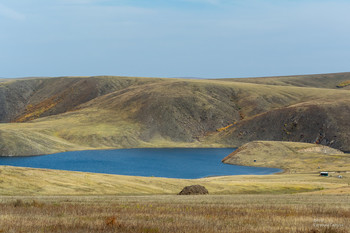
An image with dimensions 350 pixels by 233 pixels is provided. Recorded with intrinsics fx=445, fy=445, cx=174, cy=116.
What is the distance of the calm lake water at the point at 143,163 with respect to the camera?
346 feet

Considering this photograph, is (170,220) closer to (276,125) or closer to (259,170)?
(259,170)

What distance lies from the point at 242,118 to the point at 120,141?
60.2m

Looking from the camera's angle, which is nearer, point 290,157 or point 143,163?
point 143,163

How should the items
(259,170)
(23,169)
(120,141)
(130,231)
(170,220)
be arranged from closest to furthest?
(130,231) → (170,220) → (23,169) → (259,170) → (120,141)

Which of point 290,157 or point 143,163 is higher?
point 143,163

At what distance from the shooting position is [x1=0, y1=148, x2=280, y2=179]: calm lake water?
10550cm

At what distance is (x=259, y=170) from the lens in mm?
111375

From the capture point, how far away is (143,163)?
398ft

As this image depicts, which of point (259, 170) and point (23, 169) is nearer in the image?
point (23, 169)

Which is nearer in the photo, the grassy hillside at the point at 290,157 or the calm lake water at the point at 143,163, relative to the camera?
the calm lake water at the point at 143,163

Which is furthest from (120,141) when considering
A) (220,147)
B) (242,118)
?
(242,118)

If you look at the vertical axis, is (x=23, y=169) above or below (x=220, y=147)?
above

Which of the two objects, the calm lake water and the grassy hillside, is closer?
the calm lake water

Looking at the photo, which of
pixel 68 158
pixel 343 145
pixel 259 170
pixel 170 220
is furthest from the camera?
pixel 343 145
